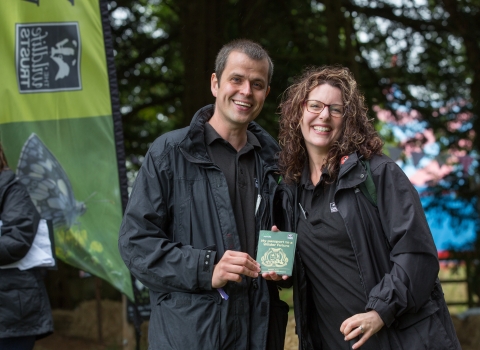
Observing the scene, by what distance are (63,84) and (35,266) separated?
144cm

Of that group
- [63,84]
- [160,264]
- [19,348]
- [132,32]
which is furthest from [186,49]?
[160,264]

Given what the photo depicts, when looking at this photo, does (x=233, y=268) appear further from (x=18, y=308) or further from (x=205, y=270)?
(x=18, y=308)

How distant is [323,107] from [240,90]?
42cm

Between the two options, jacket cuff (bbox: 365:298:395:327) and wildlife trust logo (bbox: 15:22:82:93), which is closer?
jacket cuff (bbox: 365:298:395:327)

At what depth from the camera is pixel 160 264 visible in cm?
297

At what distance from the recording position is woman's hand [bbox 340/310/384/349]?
9.05 ft

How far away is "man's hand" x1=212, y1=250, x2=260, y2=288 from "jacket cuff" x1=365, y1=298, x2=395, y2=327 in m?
0.48

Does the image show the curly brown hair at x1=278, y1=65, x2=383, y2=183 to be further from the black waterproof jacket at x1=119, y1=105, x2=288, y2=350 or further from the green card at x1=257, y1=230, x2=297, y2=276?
the green card at x1=257, y1=230, x2=297, y2=276

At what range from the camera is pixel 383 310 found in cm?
274

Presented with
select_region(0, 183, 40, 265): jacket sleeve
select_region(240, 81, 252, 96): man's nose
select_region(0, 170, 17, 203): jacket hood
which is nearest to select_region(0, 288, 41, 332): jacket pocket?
select_region(0, 183, 40, 265): jacket sleeve

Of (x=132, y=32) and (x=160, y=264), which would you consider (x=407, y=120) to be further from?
(x=160, y=264)

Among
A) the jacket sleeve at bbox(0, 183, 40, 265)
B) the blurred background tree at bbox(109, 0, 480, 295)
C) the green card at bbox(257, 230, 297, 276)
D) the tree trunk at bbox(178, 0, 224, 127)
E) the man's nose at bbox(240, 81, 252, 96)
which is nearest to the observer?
the green card at bbox(257, 230, 297, 276)

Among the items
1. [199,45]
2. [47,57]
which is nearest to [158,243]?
[47,57]

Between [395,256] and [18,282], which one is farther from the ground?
[395,256]
